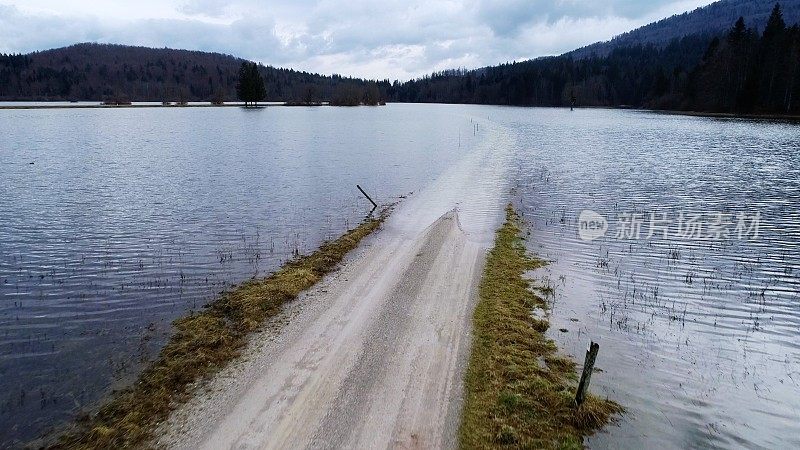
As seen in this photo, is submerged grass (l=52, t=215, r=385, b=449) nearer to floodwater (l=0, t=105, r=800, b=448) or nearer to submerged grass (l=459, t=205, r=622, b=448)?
floodwater (l=0, t=105, r=800, b=448)

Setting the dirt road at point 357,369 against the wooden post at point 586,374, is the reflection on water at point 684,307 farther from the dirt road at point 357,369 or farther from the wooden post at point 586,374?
the dirt road at point 357,369

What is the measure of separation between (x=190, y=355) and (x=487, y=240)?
15910mm

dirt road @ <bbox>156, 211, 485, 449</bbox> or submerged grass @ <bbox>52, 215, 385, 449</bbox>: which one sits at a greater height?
dirt road @ <bbox>156, 211, 485, 449</bbox>

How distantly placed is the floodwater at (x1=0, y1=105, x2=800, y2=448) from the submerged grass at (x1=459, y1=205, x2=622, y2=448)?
0.61 metres

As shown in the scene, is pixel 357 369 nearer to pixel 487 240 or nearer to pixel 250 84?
pixel 487 240

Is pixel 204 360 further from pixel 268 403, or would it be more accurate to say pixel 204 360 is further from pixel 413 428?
pixel 413 428

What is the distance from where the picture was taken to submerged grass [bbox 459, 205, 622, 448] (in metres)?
10.1

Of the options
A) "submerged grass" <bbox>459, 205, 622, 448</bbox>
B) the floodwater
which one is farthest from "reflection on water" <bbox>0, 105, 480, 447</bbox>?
"submerged grass" <bbox>459, 205, 622, 448</bbox>

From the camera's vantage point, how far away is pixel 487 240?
24781 mm

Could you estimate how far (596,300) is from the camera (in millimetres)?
17531

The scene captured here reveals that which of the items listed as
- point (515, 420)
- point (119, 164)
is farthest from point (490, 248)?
point (119, 164)

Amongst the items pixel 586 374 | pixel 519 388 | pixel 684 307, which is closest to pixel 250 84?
pixel 684 307

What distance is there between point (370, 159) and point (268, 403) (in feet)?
155

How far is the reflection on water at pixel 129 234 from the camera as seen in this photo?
13.2 meters
